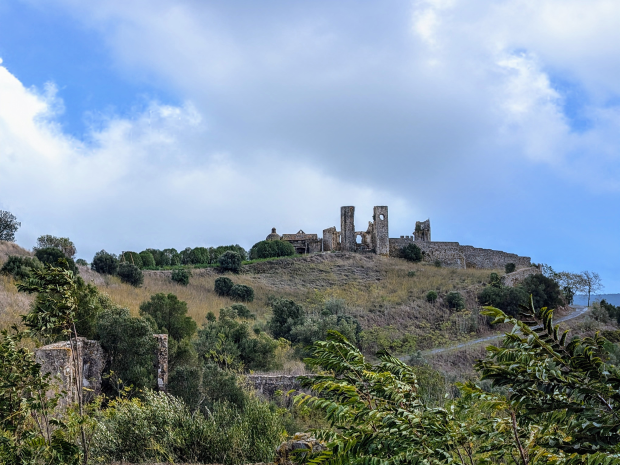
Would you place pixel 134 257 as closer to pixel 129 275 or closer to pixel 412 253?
pixel 129 275

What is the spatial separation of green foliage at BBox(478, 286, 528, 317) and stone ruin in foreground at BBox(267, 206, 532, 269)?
15547mm

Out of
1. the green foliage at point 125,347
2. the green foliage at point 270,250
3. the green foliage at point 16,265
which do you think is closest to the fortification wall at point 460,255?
the green foliage at point 270,250

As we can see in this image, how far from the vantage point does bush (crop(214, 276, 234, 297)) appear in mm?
28953

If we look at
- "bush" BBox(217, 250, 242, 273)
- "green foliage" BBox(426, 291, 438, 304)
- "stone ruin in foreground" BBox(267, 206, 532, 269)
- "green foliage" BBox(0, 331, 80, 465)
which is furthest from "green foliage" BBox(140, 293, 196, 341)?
"stone ruin in foreground" BBox(267, 206, 532, 269)

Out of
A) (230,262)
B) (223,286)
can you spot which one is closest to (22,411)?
(223,286)

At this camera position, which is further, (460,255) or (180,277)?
(460,255)

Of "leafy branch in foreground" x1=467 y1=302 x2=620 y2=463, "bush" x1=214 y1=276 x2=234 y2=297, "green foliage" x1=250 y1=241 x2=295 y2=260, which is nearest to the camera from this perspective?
"leafy branch in foreground" x1=467 y1=302 x2=620 y2=463

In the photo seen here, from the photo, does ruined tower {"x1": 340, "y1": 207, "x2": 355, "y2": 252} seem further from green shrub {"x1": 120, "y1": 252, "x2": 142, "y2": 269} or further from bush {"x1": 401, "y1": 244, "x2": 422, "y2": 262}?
green shrub {"x1": 120, "y1": 252, "x2": 142, "y2": 269}

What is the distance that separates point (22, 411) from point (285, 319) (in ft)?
52.1

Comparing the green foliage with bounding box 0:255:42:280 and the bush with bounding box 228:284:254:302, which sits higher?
the green foliage with bounding box 0:255:42:280

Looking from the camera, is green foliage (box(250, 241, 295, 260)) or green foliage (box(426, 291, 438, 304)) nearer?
green foliage (box(426, 291, 438, 304))

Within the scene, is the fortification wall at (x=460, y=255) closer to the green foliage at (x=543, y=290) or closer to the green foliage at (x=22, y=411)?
the green foliage at (x=543, y=290)

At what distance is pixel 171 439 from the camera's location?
6.82 meters

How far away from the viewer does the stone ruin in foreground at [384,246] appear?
45875mm
